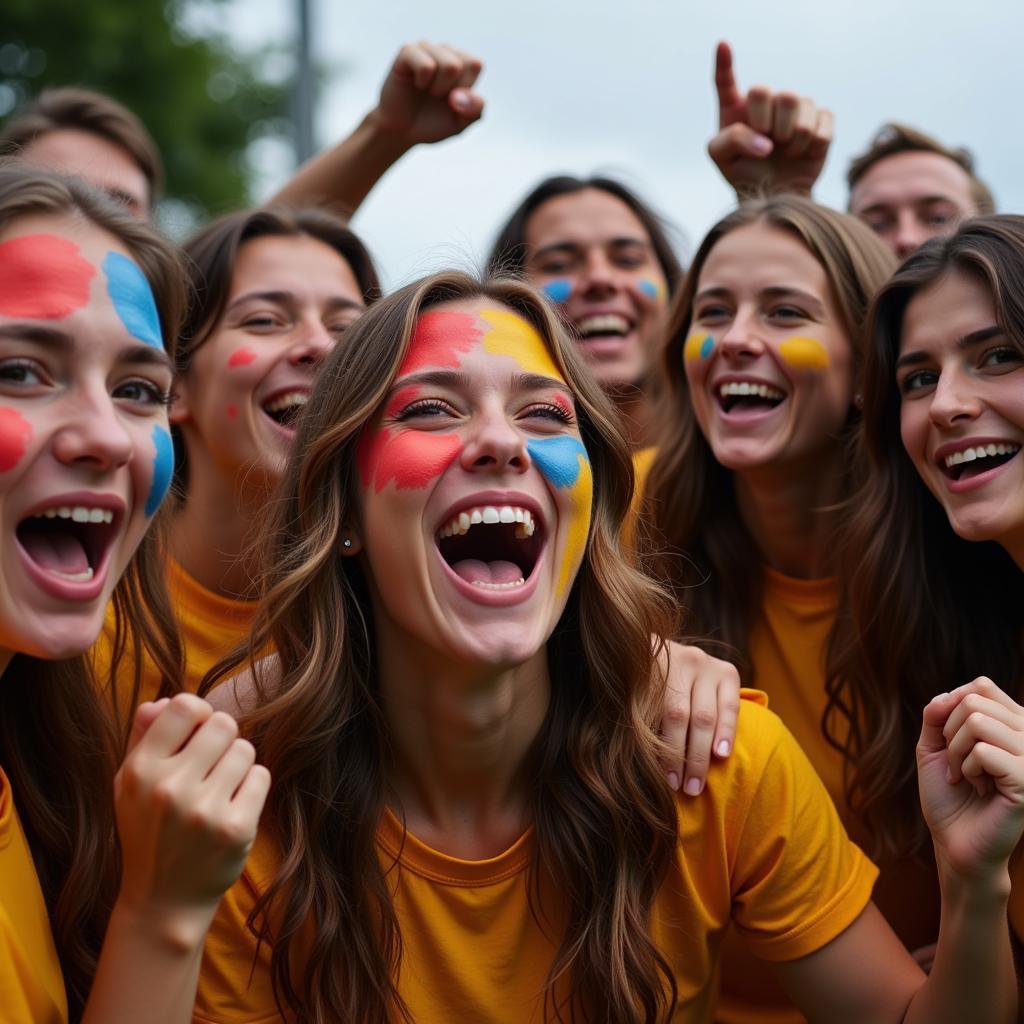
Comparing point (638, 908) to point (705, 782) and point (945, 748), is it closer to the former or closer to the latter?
point (705, 782)

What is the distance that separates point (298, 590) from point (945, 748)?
1.49 meters

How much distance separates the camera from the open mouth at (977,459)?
3.57 metres

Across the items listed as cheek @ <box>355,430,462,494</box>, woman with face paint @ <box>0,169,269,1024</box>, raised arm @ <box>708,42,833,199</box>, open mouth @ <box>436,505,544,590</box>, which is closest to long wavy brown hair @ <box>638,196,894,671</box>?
raised arm @ <box>708,42,833,199</box>

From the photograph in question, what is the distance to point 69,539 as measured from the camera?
2.93 metres

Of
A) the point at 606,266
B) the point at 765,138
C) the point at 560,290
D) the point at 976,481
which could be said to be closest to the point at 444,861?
the point at 976,481

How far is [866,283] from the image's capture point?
14.6 feet

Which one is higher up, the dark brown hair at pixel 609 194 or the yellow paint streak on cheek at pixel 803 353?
the dark brown hair at pixel 609 194

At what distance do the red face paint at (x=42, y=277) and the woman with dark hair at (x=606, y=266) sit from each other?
314 centimetres

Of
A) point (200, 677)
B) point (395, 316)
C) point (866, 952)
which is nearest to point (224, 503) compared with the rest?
point (200, 677)

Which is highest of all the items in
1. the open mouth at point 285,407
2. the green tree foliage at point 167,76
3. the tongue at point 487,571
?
the green tree foliage at point 167,76

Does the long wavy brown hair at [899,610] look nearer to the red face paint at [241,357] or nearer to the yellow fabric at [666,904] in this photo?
the yellow fabric at [666,904]

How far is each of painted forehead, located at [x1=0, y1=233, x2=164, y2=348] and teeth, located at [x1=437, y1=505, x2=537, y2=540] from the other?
765 mm

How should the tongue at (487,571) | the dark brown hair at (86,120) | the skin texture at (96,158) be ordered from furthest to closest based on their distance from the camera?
1. the dark brown hair at (86,120)
2. the skin texture at (96,158)
3. the tongue at (487,571)

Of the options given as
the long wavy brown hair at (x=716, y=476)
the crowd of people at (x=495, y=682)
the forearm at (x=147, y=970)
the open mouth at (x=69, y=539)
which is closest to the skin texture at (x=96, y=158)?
the crowd of people at (x=495, y=682)
